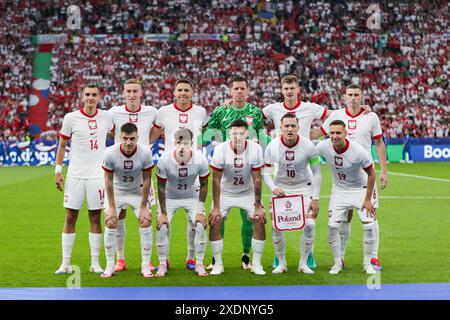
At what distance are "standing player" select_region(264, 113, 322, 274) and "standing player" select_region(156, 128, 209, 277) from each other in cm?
Answer: 84

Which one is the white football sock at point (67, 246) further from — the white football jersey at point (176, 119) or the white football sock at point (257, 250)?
the white football sock at point (257, 250)

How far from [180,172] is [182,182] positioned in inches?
6.4

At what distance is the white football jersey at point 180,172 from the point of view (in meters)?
7.87

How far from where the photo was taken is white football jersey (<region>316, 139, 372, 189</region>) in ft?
25.9

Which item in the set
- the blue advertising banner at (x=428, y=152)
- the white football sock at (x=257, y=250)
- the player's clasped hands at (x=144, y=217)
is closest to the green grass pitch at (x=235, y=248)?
the white football sock at (x=257, y=250)

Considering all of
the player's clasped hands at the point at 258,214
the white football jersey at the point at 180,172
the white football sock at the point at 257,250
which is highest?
the white football jersey at the point at 180,172

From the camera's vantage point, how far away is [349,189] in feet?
26.6

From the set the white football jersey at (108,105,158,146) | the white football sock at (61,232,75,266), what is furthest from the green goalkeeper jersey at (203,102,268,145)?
the white football sock at (61,232,75,266)

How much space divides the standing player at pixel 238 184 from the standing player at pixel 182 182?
0.15 meters

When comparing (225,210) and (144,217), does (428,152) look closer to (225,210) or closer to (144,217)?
(225,210)

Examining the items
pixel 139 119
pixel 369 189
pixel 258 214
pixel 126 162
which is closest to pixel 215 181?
pixel 258 214

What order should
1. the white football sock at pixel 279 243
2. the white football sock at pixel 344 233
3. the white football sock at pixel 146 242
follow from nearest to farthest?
→ the white football sock at pixel 146 242, the white football sock at pixel 279 243, the white football sock at pixel 344 233

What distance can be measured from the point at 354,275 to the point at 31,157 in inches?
943

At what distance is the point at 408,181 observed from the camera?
20359mm
